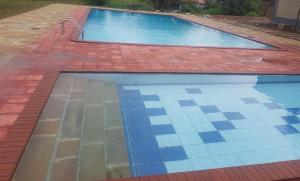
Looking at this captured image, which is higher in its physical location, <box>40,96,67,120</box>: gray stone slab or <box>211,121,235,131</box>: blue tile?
<box>40,96,67,120</box>: gray stone slab

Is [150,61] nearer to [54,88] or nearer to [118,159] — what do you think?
[54,88]

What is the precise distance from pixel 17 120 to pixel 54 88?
53.3 inches

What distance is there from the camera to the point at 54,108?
4.25m

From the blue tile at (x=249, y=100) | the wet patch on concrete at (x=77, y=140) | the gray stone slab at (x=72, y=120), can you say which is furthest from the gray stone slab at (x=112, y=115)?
the blue tile at (x=249, y=100)

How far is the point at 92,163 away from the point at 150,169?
694 mm

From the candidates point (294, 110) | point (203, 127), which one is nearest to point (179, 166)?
point (203, 127)

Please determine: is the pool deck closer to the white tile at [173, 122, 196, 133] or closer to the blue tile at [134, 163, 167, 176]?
the blue tile at [134, 163, 167, 176]

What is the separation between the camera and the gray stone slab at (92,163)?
2.92 meters

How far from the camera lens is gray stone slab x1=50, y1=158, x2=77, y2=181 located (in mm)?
2835

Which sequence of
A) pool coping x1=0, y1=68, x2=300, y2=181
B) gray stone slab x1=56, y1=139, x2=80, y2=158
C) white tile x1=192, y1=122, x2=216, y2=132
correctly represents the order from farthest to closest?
white tile x1=192, y1=122, x2=216, y2=132, gray stone slab x1=56, y1=139, x2=80, y2=158, pool coping x1=0, y1=68, x2=300, y2=181

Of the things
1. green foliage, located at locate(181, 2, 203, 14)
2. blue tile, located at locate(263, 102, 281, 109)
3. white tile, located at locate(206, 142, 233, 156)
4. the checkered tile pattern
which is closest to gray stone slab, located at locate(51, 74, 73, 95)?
the checkered tile pattern

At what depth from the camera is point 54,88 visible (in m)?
4.94

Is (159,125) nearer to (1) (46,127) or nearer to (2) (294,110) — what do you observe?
(1) (46,127)

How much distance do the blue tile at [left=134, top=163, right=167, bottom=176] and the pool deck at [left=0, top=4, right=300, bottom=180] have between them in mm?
300
